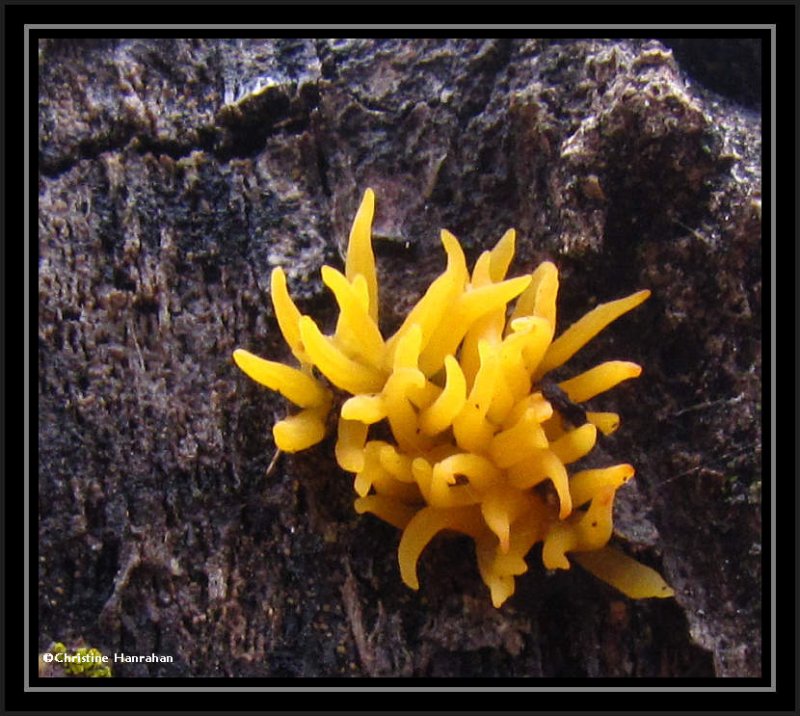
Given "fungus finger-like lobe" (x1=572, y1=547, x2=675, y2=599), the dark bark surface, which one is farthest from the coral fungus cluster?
the dark bark surface

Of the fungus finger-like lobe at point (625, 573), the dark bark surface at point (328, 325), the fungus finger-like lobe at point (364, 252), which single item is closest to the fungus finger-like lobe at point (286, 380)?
the dark bark surface at point (328, 325)

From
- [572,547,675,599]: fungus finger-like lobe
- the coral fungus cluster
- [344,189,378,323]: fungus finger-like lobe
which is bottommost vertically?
[572,547,675,599]: fungus finger-like lobe

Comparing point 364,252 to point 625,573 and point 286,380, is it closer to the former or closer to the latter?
point 286,380

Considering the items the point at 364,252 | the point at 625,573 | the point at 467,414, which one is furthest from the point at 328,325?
the point at 625,573

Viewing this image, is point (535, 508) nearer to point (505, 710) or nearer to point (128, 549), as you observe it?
point (505, 710)

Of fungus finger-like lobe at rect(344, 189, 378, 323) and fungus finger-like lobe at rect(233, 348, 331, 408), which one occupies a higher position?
fungus finger-like lobe at rect(344, 189, 378, 323)

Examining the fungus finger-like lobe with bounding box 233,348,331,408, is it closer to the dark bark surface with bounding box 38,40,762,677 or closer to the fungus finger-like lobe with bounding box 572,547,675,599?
the dark bark surface with bounding box 38,40,762,677
